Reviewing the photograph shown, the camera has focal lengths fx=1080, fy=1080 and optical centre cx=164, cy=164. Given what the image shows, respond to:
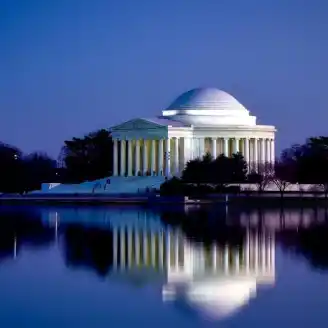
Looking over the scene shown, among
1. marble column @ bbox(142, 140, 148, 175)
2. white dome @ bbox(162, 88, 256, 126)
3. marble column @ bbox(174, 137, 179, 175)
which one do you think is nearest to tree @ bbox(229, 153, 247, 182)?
marble column @ bbox(174, 137, 179, 175)

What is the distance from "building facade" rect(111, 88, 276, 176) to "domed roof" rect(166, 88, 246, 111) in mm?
167

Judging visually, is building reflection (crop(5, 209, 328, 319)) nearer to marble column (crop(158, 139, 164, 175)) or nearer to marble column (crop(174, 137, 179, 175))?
marble column (crop(158, 139, 164, 175))

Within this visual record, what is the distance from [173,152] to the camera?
12150 cm

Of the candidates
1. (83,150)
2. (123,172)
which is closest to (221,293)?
(123,172)

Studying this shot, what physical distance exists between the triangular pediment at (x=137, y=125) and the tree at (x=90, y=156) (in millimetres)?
7155

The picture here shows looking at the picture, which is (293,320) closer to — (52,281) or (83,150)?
(52,281)

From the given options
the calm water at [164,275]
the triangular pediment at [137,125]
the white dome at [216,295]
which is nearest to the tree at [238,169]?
the triangular pediment at [137,125]

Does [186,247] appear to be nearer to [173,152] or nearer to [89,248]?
[89,248]

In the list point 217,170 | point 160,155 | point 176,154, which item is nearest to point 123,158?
point 160,155

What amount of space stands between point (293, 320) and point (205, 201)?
6664cm

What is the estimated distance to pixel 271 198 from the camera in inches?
3644

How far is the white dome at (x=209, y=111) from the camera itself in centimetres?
12575

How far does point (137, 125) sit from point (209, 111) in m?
10.3

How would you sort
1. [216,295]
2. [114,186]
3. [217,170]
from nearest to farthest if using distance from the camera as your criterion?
[216,295] < [217,170] < [114,186]
